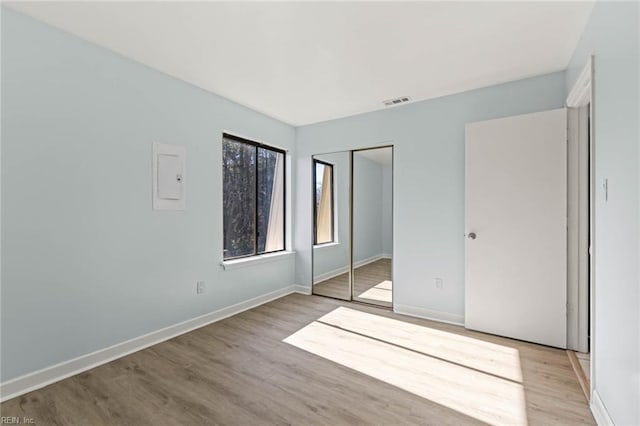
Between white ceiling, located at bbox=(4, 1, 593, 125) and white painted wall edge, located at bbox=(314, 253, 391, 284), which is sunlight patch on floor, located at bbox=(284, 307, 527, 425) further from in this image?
white ceiling, located at bbox=(4, 1, 593, 125)

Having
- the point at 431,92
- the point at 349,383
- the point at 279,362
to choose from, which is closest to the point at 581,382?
the point at 349,383

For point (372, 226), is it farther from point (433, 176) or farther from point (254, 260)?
point (254, 260)

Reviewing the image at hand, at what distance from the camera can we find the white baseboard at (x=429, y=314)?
125 inches

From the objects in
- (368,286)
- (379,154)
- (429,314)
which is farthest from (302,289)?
(379,154)

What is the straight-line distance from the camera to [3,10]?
1883mm

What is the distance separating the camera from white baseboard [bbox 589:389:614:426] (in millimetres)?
1551

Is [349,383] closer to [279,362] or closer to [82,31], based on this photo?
[279,362]

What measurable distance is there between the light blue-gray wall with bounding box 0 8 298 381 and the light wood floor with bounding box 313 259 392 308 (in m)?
1.84

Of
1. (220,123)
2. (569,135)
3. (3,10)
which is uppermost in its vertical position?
(3,10)

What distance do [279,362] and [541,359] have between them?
7.17ft

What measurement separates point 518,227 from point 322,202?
8.15 feet

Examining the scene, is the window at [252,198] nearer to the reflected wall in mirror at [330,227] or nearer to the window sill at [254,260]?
the window sill at [254,260]

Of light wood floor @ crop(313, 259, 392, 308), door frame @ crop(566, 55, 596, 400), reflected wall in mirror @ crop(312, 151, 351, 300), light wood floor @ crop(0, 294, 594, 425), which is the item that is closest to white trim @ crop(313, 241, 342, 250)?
reflected wall in mirror @ crop(312, 151, 351, 300)

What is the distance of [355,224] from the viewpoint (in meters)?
4.12
